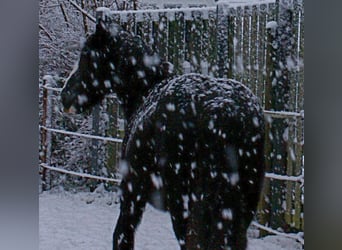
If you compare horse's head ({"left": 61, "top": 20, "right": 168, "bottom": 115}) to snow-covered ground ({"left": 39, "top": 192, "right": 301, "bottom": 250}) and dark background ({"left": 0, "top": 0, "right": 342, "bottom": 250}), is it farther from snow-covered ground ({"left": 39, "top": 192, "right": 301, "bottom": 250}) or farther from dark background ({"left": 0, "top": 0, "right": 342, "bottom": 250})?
snow-covered ground ({"left": 39, "top": 192, "right": 301, "bottom": 250})

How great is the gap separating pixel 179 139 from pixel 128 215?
39 centimetres

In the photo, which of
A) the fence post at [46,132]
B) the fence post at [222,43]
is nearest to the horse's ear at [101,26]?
A: the fence post at [46,132]

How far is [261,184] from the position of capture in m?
2.63

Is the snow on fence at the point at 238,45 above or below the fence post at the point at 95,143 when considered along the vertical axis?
above

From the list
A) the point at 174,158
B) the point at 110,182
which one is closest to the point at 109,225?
the point at 110,182

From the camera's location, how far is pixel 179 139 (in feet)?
8.52

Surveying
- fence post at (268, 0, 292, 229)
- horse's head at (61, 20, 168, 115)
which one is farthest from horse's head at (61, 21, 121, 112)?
fence post at (268, 0, 292, 229)

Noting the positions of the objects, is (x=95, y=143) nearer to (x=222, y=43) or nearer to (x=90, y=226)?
(x=90, y=226)

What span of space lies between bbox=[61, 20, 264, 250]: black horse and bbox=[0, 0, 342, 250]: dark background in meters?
0.25

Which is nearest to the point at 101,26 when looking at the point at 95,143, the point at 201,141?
the point at 95,143

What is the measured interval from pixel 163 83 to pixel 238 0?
1.56 feet

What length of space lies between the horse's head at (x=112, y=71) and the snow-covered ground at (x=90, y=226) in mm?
405

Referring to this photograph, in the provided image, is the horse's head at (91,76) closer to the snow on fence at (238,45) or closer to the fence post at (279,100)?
the snow on fence at (238,45)

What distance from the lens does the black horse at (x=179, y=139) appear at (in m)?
2.58
